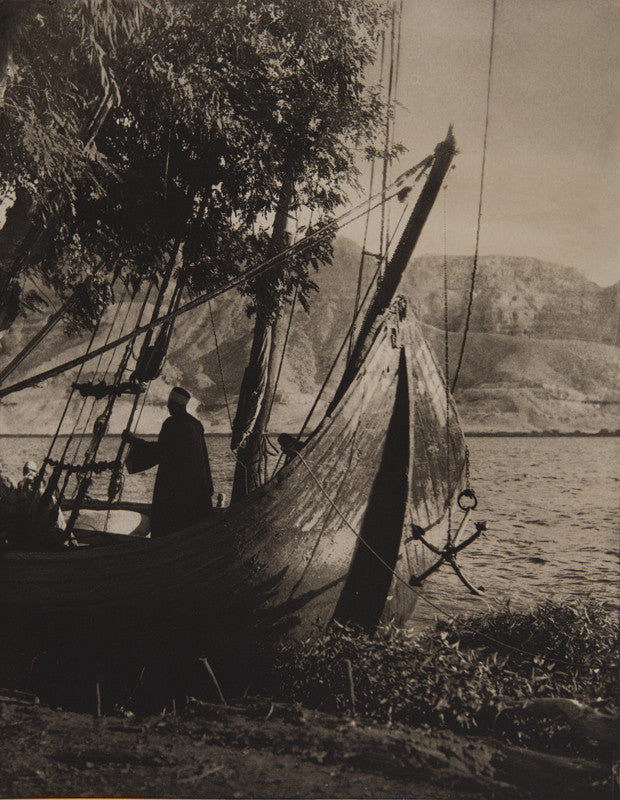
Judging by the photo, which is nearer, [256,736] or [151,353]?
[256,736]

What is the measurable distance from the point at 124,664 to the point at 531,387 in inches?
2442

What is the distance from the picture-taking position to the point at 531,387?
6291 centimetres

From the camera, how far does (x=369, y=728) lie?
4.40m

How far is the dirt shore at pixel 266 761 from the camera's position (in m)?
3.63

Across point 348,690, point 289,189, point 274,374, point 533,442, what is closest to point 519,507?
point 274,374

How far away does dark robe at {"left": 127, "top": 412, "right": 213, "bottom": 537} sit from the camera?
18.1ft

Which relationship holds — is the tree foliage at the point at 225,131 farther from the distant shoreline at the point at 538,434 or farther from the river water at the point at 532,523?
the distant shoreline at the point at 538,434

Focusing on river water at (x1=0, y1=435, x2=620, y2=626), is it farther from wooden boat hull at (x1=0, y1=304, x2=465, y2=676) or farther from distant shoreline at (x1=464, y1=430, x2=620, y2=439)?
distant shoreline at (x1=464, y1=430, x2=620, y2=439)

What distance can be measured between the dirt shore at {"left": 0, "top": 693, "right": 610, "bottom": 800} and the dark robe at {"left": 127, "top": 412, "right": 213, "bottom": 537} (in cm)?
160

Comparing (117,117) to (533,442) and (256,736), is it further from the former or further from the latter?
(533,442)

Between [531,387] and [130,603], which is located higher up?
[531,387]

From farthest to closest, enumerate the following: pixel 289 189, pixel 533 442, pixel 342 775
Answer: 1. pixel 533 442
2. pixel 289 189
3. pixel 342 775

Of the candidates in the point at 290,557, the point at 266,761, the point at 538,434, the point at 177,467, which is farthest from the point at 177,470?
the point at 538,434

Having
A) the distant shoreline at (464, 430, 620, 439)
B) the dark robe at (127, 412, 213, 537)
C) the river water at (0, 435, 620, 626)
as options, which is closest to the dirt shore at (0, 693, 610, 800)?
the river water at (0, 435, 620, 626)
